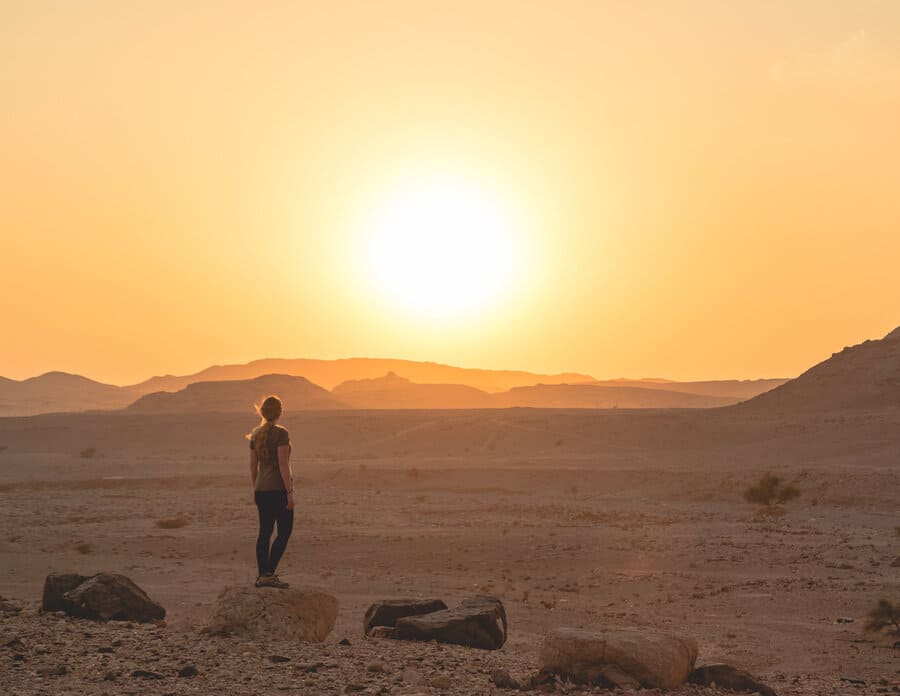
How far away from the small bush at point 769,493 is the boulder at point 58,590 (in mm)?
28405

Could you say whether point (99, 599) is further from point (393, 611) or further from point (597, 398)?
point (597, 398)

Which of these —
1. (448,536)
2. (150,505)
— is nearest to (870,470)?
(448,536)

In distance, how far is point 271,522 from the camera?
10922 mm

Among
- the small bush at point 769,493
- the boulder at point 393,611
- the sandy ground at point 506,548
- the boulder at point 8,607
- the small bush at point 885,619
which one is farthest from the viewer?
the small bush at point 769,493

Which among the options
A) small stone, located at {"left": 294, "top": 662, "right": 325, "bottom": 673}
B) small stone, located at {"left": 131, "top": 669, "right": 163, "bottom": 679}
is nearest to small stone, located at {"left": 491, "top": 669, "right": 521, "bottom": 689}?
small stone, located at {"left": 294, "top": 662, "right": 325, "bottom": 673}

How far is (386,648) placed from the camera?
9.67 m

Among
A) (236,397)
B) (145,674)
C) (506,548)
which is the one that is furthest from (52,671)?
(236,397)

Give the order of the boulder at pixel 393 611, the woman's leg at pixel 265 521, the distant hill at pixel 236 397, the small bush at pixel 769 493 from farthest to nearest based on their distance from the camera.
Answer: the distant hill at pixel 236 397 → the small bush at pixel 769 493 → the boulder at pixel 393 611 → the woman's leg at pixel 265 521

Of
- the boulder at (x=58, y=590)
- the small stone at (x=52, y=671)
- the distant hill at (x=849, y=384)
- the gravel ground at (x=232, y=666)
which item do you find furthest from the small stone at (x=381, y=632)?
the distant hill at (x=849, y=384)

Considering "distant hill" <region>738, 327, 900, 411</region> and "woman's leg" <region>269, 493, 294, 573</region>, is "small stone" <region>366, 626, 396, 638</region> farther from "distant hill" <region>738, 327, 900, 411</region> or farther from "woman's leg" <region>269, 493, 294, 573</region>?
"distant hill" <region>738, 327, 900, 411</region>

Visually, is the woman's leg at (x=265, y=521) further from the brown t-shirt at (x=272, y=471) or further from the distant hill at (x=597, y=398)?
the distant hill at (x=597, y=398)

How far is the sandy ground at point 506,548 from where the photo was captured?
30.4 ft

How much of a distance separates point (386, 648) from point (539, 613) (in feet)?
23.3

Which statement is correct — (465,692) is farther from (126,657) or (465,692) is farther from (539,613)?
(539,613)
